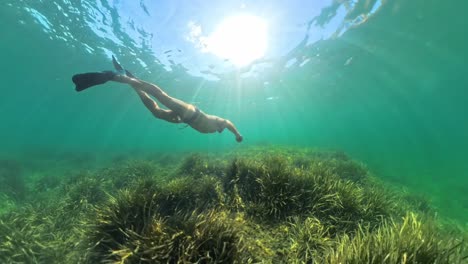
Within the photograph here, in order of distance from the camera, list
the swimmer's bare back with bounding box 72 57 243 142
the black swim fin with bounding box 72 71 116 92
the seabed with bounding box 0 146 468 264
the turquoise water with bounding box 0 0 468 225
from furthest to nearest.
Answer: the turquoise water with bounding box 0 0 468 225 → the swimmer's bare back with bounding box 72 57 243 142 → the black swim fin with bounding box 72 71 116 92 → the seabed with bounding box 0 146 468 264

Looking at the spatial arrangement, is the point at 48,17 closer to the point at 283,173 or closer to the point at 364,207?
the point at 283,173

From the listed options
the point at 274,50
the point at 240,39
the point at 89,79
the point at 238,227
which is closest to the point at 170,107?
the point at 89,79

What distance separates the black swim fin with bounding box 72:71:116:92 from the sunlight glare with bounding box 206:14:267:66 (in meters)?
11.9

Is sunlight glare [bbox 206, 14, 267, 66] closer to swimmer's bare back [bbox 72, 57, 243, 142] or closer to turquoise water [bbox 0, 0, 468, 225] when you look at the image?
turquoise water [bbox 0, 0, 468, 225]

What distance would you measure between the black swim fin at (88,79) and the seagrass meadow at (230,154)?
3cm

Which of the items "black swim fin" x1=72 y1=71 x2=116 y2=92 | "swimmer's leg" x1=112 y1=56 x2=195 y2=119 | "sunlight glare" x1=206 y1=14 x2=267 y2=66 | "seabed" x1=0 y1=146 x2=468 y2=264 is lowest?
"seabed" x1=0 y1=146 x2=468 y2=264

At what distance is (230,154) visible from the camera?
62.3 feet

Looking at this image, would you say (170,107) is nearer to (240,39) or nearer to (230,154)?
(230,154)

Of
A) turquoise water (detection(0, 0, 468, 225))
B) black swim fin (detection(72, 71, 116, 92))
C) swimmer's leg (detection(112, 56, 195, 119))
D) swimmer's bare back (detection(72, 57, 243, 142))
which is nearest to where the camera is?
black swim fin (detection(72, 71, 116, 92))

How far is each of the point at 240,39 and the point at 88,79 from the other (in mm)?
14759

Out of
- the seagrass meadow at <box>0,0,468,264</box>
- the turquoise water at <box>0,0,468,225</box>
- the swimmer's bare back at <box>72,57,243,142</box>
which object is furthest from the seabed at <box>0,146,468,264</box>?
the turquoise water at <box>0,0,468,225</box>

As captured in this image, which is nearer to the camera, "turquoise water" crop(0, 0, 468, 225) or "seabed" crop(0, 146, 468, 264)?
"seabed" crop(0, 146, 468, 264)

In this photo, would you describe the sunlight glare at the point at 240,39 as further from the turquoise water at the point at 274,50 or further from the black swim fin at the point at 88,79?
the black swim fin at the point at 88,79

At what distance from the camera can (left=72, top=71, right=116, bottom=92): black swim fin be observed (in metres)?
6.47
